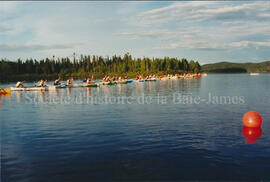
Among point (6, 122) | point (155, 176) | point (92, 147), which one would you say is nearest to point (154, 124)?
point (92, 147)

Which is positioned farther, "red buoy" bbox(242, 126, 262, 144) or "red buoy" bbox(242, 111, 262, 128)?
"red buoy" bbox(242, 111, 262, 128)

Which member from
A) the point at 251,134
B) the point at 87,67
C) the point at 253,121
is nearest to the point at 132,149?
the point at 251,134

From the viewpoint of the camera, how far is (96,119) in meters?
18.5

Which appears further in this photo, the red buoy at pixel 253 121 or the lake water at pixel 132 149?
the red buoy at pixel 253 121

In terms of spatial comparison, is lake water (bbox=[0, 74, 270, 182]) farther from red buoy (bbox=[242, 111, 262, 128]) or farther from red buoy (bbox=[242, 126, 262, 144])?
red buoy (bbox=[242, 111, 262, 128])

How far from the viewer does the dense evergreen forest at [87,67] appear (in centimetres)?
12213

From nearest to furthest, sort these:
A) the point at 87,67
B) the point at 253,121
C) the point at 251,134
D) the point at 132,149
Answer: the point at 132,149, the point at 251,134, the point at 253,121, the point at 87,67

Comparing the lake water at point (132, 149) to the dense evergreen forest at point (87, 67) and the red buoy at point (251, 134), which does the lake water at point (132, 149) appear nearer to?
the red buoy at point (251, 134)

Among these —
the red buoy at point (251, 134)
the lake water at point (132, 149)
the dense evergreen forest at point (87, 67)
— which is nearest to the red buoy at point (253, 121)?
the red buoy at point (251, 134)

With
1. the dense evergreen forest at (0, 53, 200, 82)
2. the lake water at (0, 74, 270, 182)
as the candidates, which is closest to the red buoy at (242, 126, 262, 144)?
the lake water at (0, 74, 270, 182)

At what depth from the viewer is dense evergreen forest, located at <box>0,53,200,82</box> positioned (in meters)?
122

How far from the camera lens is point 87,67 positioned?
151 m

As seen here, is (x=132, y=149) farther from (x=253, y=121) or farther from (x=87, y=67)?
(x=87, y=67)

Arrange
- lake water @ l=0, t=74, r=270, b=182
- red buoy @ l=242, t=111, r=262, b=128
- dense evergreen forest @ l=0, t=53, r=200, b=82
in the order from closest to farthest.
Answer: lake water @ l=0, t=74, r=270, b=182
red buoy @ l=242, t=111, r=262, b=128
dense evergreen forest @ l=0, t=53, r=200, b=82
